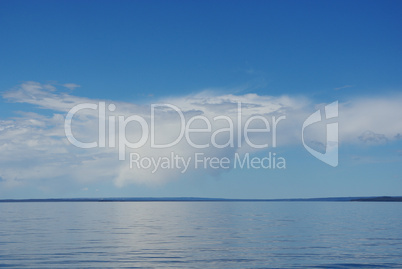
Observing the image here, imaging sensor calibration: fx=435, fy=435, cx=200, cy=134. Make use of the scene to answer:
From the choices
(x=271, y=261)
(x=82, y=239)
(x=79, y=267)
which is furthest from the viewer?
(x=82, y=239)

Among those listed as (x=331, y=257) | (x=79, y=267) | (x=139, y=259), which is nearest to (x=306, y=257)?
(x=331, y=257)

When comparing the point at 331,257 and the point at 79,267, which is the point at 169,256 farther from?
the point at 331,257

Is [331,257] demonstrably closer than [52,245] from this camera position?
Yes

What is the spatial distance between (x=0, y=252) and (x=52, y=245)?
5.04 meters

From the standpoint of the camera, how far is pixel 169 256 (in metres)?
30.2

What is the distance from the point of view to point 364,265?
88.9 ft

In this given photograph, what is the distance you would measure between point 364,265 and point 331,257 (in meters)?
3.19

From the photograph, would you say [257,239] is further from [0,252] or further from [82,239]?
[0,252]

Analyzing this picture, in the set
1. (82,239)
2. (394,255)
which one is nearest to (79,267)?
(82,239)

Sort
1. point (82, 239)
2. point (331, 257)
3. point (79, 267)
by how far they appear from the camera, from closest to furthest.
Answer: point (79, 267)
point (331, 257)
point (82, 239)

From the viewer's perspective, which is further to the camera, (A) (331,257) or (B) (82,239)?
(B) (82,239)

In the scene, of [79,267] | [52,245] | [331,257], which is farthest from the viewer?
[52,245]

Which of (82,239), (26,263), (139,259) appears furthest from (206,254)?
(82,239)

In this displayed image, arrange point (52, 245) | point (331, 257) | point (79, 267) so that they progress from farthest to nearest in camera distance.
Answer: point (52, 245) < point (331, 257) < point (79, 267)
